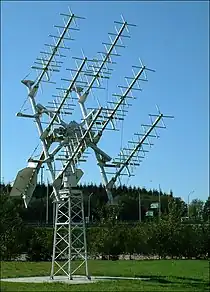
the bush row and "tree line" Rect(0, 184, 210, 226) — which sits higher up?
"tree line" Rect(0, 184, 210, 226)

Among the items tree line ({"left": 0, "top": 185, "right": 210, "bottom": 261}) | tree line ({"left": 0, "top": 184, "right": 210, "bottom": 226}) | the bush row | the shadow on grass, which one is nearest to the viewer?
the shadow on grass

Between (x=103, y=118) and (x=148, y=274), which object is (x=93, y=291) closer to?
(x=103, y=118)

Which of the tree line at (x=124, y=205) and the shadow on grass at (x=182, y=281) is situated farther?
the tree line at (x=124, y=205)

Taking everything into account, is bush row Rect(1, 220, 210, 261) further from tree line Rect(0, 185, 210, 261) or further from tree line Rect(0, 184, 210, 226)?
tree line Rect(0, 184, 210, 226)

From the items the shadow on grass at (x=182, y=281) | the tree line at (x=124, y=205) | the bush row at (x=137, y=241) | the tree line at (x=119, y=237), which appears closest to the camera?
the shadow on grass at (x=182, y=281)

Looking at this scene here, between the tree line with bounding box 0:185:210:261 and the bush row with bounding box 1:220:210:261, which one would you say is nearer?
the tree line with bounding box 0:185:210:261

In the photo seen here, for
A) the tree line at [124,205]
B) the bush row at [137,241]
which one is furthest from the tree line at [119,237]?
the tree line at [124,205]

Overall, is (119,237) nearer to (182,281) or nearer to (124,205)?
(182,281)

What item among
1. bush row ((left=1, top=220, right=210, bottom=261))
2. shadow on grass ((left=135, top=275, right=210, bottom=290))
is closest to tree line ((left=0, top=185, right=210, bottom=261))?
bush row ((left=1, top=220, right=210, bottom=261))

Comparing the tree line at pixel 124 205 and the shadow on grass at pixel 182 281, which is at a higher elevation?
the tree line at pixel 124 205

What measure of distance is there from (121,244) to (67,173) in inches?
972

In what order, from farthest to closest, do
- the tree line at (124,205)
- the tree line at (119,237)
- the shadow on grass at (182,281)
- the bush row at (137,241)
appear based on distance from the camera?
1. the tree line at (124,205)
2. the bush row at (137,241)
3. the tree line at (119,237)
4. the shadow on grass at (182,281)

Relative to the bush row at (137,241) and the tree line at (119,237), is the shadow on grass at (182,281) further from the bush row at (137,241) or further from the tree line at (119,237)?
the bush row at (137,241)

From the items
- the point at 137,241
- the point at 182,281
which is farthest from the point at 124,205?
the point at 182,281
